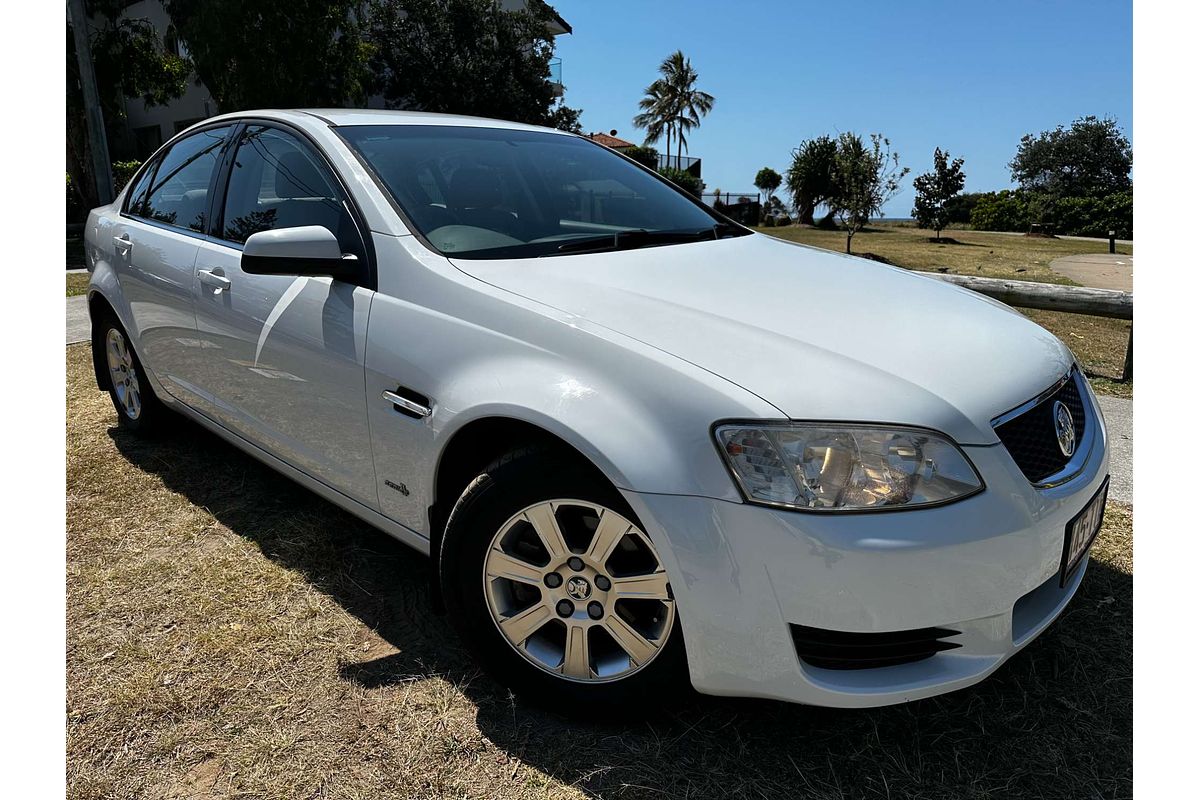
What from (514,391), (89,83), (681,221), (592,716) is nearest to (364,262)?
(514,391)

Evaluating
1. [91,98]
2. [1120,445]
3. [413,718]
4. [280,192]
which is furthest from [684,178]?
[413,718]

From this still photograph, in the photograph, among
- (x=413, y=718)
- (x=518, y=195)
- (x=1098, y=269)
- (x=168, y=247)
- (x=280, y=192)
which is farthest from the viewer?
(x=1098, y=269)

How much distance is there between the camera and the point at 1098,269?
16719mm

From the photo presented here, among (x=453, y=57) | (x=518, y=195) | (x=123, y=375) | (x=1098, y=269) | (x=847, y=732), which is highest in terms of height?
(x=453, y=57)

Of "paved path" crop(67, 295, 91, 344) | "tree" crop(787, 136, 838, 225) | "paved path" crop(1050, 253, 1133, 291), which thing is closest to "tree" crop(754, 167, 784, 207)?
"tree" crop(787, 136, 838, 225)

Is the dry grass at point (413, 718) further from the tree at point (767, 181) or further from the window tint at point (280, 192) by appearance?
the tree at point (767, 181)

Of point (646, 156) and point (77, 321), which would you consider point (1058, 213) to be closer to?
point (646, 156)

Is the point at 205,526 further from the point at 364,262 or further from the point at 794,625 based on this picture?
the point at 794,625

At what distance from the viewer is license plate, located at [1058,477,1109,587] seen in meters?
2.01

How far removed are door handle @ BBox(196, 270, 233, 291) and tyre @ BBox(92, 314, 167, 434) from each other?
1.05m

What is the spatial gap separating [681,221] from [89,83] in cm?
1410

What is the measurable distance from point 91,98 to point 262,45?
18.7 ft

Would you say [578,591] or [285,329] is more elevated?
[285,329]

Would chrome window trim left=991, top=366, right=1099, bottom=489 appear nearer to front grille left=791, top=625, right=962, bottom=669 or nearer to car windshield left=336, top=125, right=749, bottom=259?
front grille left=791, top=625, right=962, bottom=669
